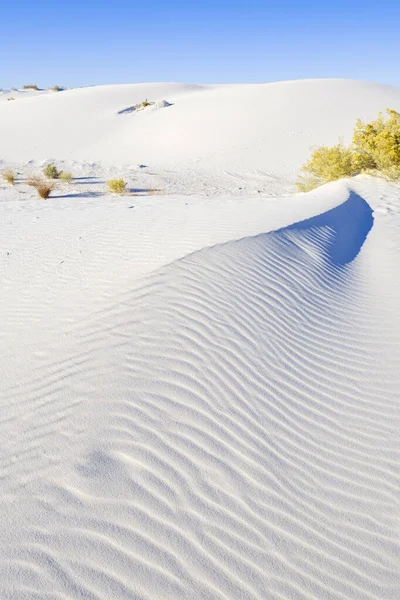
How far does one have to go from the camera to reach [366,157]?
13.9 metres

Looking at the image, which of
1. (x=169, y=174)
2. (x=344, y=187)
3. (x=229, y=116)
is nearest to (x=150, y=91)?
(x=229, y=116)

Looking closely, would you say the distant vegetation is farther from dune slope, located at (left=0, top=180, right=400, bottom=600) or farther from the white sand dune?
dune slope, located at (left=0, top=180, right=400, bottom=600)

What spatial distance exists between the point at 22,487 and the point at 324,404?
2182mm

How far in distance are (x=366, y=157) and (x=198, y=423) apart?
12.9m

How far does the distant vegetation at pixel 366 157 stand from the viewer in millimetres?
12750

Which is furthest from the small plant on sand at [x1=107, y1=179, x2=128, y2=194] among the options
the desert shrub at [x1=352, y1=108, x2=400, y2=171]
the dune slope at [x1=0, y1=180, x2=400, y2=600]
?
the dune slope at [x1=0, y1=180, x2=400, y2=600]

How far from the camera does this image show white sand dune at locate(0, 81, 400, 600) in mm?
2230

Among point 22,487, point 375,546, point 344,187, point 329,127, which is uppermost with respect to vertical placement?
point 329,127

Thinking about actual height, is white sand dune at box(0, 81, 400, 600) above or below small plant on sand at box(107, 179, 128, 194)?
below

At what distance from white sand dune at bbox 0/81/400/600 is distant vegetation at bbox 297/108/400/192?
7787mm

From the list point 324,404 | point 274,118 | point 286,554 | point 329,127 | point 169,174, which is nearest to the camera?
point 286,554

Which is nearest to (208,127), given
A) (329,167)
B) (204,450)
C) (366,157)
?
(329,167)

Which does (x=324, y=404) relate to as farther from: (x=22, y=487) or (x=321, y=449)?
(x=22, y=487)

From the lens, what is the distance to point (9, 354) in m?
3.84
